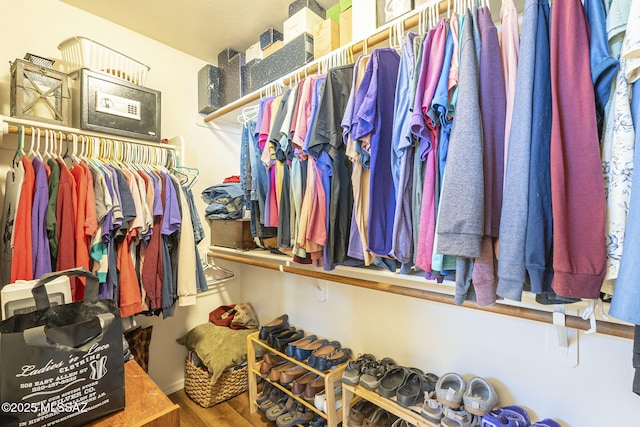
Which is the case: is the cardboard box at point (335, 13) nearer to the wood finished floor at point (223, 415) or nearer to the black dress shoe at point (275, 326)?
the black dress shoe at point (275, 326)

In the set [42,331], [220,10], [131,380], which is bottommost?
[131,380]

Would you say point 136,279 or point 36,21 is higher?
point 36,21

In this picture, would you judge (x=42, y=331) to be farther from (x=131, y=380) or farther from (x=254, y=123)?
(x=254, y=123)

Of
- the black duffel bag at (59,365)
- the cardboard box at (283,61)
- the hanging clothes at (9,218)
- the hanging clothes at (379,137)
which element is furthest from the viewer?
the cardboard box at (283,61)

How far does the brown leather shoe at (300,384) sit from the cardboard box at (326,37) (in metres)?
1.71

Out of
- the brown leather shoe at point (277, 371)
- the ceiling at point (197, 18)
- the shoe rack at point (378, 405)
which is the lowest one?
the brown leather shoe at point (277, 371)

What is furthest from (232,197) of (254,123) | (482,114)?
(482,114)

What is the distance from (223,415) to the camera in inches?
70.3

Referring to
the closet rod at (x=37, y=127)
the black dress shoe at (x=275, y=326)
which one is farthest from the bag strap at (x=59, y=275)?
the black dress shoe at (x=275, y=326)

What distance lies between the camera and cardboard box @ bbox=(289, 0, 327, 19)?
1454 mm

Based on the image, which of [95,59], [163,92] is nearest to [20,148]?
[95,59]

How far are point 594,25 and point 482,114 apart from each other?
0.80 ft

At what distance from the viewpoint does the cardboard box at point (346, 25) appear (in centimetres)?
130

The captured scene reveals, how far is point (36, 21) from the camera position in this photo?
5.05 ft
